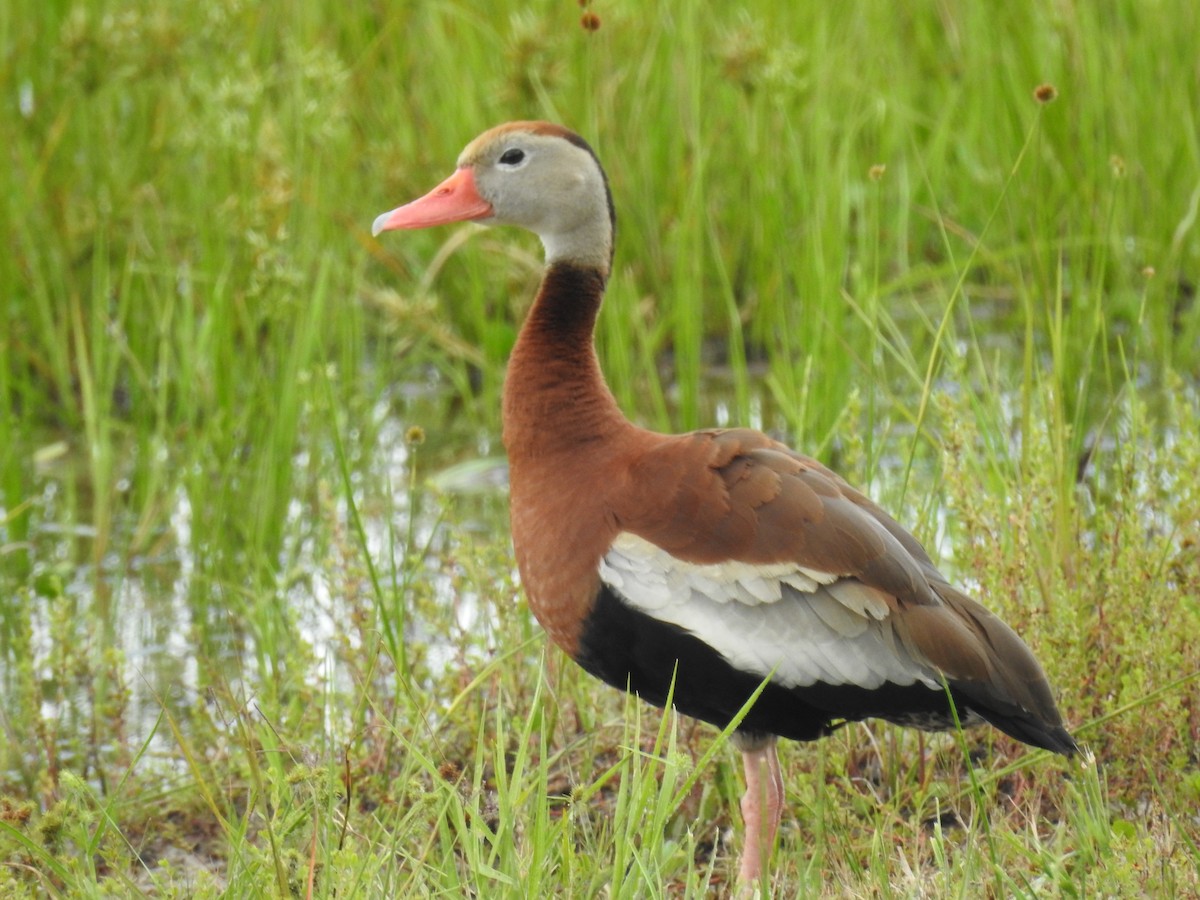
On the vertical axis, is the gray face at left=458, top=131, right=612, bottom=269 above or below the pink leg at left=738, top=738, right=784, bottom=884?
above

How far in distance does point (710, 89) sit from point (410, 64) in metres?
1.42

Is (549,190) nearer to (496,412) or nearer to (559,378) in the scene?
(559,378)

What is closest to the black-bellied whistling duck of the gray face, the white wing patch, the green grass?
the white wing patch

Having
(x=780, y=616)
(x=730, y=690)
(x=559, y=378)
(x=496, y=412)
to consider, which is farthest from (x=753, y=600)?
(x=496, y=412)

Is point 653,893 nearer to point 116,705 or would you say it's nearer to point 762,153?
point 116,705

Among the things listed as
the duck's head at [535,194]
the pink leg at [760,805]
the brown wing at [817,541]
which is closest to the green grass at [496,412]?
the pink leg at [760,805]

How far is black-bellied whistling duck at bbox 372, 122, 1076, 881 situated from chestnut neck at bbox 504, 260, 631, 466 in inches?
0.6

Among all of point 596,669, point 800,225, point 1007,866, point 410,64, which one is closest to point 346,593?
point 596,669

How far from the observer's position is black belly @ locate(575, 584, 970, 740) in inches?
111

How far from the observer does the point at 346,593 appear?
12.1ft

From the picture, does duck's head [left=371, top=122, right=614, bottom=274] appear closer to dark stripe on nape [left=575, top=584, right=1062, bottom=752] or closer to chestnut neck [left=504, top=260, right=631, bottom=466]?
chestnut neck [left=504, top=260, right=631, bottom=466]

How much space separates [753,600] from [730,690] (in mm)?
159

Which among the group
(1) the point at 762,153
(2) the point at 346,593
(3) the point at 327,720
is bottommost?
(3) the point at 327,720

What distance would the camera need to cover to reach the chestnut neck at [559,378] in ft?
10.2
